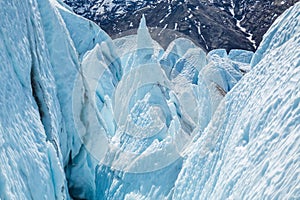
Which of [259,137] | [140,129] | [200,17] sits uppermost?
[259,137]

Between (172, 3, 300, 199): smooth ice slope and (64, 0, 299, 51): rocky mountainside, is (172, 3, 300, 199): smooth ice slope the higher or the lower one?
the higher one

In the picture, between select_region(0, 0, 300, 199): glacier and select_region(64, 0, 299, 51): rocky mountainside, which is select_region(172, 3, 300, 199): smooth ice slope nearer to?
select_region(0, 0, 300, 199): glacier

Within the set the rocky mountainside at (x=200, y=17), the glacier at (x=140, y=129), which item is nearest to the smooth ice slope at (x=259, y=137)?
the glacier at (x=140, y=129)

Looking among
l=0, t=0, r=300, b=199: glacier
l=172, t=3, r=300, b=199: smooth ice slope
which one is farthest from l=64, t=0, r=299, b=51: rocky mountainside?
l=172, t=3, r=300, b=199: smooth ice slope

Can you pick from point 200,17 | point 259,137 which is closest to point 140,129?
point 259,137

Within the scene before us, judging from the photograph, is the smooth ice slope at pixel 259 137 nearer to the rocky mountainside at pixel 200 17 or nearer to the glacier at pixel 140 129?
the glacier at pixel 140 129

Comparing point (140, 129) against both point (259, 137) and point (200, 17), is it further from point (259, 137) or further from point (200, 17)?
point (200, 17)

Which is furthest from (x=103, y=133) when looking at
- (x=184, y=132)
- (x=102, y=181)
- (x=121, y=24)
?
(x=121, y=24)

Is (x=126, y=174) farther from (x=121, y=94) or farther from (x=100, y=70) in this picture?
(x=100, y=70)
